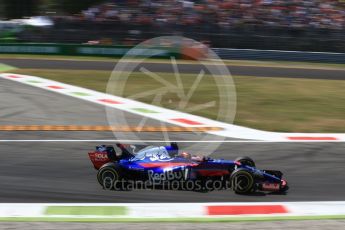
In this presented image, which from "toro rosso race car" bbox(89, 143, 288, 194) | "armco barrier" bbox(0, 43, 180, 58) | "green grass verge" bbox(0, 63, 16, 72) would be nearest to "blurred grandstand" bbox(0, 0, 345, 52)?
"armco barrier" bbox(0, 43, 180, 58)

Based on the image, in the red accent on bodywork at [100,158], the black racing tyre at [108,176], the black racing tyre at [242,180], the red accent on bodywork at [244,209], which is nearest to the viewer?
the red accent on bodywork at [244,209]

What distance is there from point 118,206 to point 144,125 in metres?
5.89

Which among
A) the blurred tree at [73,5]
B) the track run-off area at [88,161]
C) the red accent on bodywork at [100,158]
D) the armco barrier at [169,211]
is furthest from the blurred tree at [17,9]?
the armco barrier at [169,211]

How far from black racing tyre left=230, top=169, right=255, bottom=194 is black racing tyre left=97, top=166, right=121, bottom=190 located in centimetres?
178

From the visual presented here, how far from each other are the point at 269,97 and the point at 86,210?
11218 millimetres

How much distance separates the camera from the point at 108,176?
341 inches

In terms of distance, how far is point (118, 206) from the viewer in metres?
8.04

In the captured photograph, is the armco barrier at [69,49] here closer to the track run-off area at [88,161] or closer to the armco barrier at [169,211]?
the track run-off area at [88,161]

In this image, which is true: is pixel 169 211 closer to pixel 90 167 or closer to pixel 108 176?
pixel 108 176

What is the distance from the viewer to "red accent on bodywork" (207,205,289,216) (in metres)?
7.82

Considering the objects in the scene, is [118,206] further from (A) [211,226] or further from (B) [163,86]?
(B) [163,86]

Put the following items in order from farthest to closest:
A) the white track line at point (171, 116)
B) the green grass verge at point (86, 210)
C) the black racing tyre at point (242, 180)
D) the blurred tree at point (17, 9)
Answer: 1. the blurred tree at point (17, 9)
2. the white track line at point (171, 116)
3. the black racing tyre at point (242, 180)
4. the green grass verge at point (86, 210)

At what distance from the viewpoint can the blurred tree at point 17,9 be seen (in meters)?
41.2

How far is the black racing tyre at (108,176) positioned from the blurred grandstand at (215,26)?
20457 millimetres
